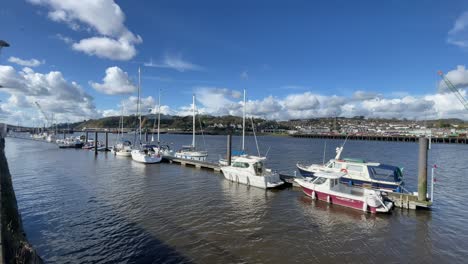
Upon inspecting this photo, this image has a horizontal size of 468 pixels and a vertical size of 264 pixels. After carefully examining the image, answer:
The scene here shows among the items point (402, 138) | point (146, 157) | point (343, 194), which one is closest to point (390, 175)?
point (343, 194)

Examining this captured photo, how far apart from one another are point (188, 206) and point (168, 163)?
26.0 meters

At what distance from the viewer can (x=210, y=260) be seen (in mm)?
11617

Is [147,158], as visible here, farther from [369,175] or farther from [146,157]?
[369,175]

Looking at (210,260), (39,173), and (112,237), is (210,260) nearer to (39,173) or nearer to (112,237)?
(112,237)

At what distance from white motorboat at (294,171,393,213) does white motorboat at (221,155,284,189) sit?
3.75 m

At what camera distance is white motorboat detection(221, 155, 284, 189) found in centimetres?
2597

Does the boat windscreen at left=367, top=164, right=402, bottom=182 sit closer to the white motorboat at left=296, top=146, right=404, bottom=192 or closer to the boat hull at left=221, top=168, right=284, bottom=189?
the white motorboat at left=296, top=146, right=404, bottom=192

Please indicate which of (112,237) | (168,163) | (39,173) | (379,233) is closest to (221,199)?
(112,237)

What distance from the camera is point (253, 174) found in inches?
1061

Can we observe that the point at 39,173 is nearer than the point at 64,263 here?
No

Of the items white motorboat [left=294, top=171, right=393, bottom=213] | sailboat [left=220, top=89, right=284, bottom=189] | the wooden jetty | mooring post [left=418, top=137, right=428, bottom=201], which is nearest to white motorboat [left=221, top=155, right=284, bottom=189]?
sailboat [left=220, top=89, right=284, bottom=189]

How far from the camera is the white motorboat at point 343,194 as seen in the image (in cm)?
1881

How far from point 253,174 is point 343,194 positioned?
→ 9.71 metres

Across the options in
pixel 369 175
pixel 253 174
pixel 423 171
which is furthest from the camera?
pixel 253 174
